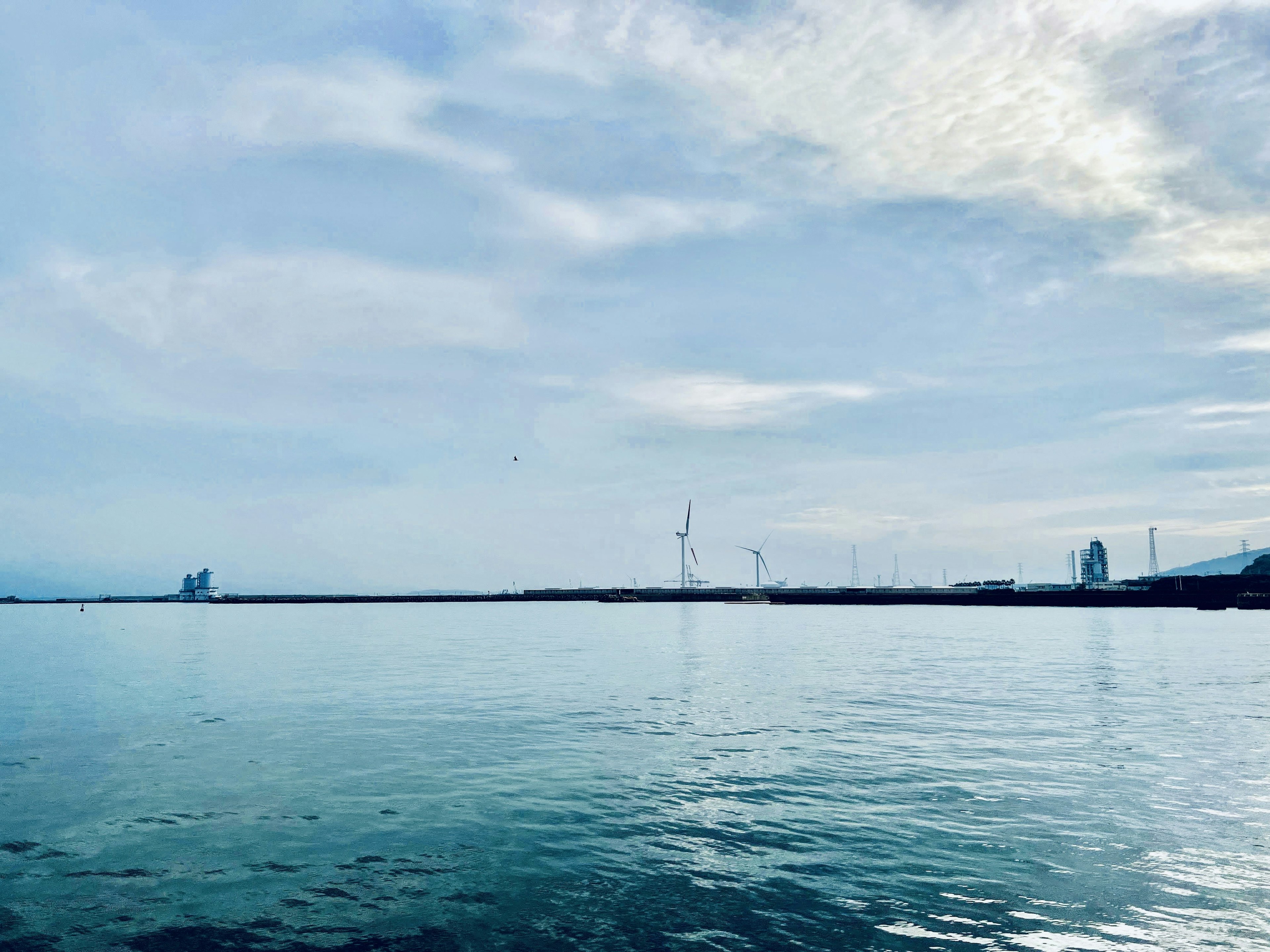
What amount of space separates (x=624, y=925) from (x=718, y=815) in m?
7.38

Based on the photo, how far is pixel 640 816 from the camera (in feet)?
70.6

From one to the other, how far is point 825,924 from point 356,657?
7091cm

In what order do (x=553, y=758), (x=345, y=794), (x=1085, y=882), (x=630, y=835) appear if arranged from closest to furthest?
(x=1085, y=882)
(x=630, y=835)
(x=345, y=794)
(x=553, y=758)

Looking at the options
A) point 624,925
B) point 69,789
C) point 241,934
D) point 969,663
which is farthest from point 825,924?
point 969,663

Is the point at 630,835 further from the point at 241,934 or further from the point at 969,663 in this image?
the point at 969,663

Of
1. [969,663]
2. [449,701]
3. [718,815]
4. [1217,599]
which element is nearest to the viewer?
Result: [718,815]

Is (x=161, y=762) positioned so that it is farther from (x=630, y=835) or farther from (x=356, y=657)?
(x=356, y=657)

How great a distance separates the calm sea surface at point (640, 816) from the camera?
48.1 feet

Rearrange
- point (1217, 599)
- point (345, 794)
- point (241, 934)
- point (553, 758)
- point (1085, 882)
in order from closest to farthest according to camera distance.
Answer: point (241, 934) → point (1085, 882) → point (345, 794) → point (553, 758) → point (1217, 599)

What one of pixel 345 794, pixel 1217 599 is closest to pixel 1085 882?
pixel 345 794

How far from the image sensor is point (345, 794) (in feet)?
79.6

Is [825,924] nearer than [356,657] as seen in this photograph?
Yes

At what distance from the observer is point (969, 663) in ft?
220

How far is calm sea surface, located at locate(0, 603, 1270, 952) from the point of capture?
48.1 feet
